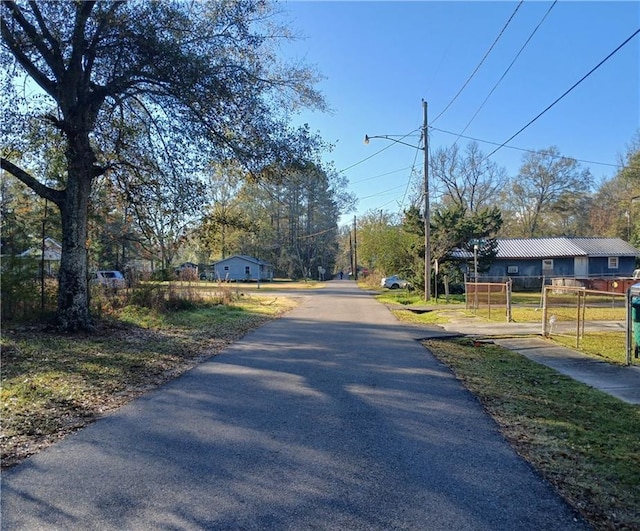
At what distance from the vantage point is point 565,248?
138 feet

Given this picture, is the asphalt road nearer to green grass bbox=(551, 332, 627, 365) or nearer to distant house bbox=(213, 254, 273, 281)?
green grass bbox=(551, 332, 627, 365)

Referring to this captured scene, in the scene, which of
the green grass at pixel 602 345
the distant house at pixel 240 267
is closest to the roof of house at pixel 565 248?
the green grass at pixel 602 345

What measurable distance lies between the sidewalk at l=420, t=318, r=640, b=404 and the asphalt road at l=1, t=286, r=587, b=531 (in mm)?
2459

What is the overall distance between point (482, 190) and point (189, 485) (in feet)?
201

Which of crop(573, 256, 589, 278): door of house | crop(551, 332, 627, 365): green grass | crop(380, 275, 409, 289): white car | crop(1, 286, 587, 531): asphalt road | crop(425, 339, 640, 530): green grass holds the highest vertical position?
crop(573, 256, 589, 278): door of house

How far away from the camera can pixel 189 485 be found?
146 inches

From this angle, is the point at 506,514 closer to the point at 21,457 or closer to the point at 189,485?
the point at 189,485

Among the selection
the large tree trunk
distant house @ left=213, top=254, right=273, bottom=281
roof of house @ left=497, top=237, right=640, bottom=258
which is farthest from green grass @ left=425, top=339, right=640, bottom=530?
distant house @ left=213, top=254, right=273, bottom=281

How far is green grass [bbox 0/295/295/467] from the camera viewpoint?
17.2 feet

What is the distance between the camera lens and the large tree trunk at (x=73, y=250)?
1120 cm

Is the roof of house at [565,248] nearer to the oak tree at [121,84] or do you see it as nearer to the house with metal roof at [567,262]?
the house with metal roof at [567,262]

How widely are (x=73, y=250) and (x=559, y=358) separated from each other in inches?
430

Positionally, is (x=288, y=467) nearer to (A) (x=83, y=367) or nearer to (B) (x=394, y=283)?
(A) (x=83, y=367)

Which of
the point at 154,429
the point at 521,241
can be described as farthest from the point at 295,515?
the point at 521,241
